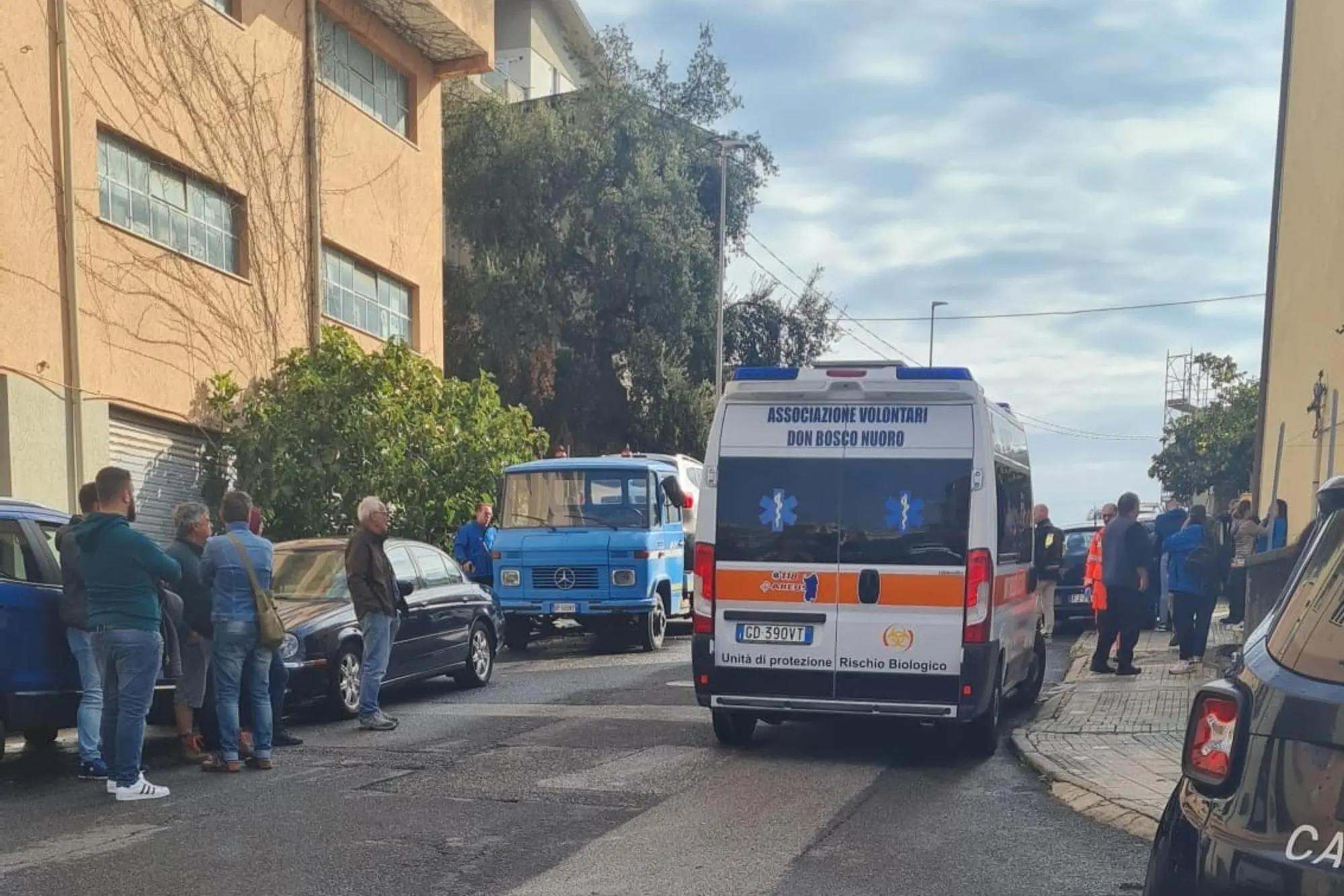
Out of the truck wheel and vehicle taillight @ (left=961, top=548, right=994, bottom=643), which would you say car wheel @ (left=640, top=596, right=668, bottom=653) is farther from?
vehicle taillight @ (left=961, top=548, right=994, bottom=643)

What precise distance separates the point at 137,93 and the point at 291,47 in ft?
12.1

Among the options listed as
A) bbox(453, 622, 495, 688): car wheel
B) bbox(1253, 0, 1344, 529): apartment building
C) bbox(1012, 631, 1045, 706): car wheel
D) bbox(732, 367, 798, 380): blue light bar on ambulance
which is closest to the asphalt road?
bbox(1012, 631, 1045, 706): car wheel

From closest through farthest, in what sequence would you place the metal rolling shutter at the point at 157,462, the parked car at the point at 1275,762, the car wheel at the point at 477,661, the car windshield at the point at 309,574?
the parked car at the point at 1275,762 < the car windshield at the point at 309,574 < the car wheel at the point at 477,661 < the metal rolling shutter at the point at 157,462

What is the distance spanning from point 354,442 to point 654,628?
4.48m

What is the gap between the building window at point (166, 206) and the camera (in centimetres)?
1587

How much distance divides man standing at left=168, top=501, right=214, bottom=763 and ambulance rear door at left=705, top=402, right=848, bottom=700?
3348 millimetres

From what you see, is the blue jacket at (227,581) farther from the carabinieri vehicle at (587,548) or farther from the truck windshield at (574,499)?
the truck windshield at (574,499)

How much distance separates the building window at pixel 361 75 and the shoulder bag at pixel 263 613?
44.2ft

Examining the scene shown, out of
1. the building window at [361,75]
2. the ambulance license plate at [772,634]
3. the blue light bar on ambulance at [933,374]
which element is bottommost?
the ambulance license plate at [772,634]

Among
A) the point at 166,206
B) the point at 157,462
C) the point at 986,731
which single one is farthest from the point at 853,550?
the point at 166,206

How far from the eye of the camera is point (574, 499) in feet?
54.1

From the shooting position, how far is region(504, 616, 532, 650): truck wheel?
16438 mm

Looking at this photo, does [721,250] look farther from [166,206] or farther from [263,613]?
[263,613]

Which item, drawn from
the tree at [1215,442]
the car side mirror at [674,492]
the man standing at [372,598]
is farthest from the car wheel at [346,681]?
the tree at [1215,442]
